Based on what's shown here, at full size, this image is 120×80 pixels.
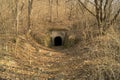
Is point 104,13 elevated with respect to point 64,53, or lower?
elevated

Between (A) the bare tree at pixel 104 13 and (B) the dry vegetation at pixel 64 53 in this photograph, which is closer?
(B) the dry vegetation at pixel 64 53

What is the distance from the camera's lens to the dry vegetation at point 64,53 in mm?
9750

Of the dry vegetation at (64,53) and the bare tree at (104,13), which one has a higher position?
the bare tree at (104,13)

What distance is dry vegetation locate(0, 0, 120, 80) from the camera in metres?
9.75

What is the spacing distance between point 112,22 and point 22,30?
9.83 metres

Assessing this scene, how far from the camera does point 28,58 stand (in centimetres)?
1429

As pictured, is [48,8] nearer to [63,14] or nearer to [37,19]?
[63,14]

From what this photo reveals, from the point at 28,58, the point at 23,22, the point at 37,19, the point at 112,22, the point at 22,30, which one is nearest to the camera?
the point at 28,58

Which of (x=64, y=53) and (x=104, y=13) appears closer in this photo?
(x=104, y=13)

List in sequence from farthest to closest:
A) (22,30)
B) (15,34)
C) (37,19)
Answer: (37,19)
(22,30)
(15,34)

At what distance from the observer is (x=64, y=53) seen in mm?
17750

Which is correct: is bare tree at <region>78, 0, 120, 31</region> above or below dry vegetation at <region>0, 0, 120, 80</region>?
above

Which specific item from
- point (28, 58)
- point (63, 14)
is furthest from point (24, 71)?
point (63, 14)

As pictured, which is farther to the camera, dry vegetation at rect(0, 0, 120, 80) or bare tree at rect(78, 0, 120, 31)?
bare tree at rect(78, 0, 120, 31)
